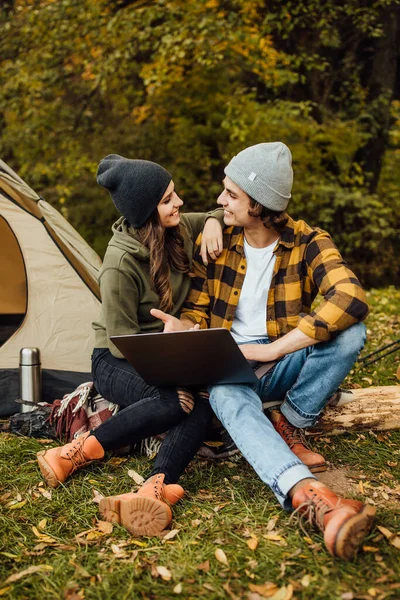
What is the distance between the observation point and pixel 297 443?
110 inches

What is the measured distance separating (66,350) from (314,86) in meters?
6.01

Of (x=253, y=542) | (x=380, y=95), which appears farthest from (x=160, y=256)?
(x=380, y=95)

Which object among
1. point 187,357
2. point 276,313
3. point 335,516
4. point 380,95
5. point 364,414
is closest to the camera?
point 335,516

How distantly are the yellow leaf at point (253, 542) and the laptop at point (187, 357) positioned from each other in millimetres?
596

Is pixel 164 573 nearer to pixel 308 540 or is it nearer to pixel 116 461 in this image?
pixel 308 540

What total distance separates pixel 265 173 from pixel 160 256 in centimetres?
57

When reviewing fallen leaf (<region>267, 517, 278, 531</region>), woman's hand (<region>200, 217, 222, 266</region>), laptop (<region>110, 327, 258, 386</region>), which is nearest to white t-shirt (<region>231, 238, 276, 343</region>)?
woman's hand (<region>200, 217, 222, 266</region>)

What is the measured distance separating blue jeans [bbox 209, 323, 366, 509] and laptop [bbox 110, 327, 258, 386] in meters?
0.09

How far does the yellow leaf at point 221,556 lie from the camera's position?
2.05 meters

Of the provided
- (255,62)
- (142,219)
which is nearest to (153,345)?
(142,219)

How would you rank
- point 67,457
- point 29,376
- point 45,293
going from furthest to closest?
1. point 45,293
2. point 29,376
3. point 67,457

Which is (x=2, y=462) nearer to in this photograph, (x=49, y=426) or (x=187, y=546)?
(x=49, y=426)

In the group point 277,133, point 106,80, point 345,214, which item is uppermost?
point 106,80

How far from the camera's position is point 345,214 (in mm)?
8641
